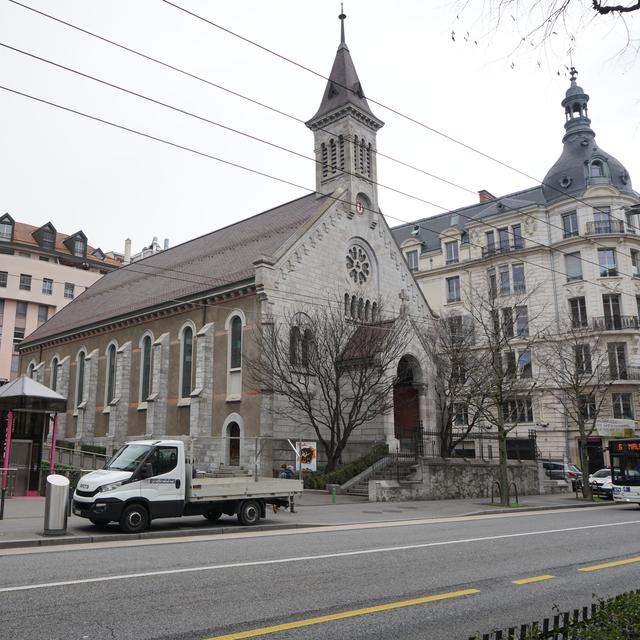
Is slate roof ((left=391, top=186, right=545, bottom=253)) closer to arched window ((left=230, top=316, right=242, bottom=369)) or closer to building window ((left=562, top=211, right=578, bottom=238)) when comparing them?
building window ((left=562, top=211, right=578, bottom=238))

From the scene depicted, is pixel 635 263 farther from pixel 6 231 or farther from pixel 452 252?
pixel 6 231

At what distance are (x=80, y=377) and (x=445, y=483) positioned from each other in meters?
28.0

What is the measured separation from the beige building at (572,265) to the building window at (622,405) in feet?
0.22

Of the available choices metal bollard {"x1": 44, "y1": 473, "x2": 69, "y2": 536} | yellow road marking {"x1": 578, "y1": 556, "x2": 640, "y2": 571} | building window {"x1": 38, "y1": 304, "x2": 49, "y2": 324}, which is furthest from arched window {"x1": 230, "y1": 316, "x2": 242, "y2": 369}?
building window {"x1": 38, "y1": 304, "x2": 49, "y2": 324}

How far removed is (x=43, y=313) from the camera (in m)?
68.1

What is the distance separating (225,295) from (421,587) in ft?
81.3

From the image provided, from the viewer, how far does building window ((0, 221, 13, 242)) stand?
6750cm

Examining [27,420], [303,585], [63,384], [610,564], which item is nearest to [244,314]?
[27,420]

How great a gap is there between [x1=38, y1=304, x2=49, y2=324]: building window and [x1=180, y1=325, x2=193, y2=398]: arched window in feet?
132

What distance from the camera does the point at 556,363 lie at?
4053 cm

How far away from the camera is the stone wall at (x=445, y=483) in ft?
78.3

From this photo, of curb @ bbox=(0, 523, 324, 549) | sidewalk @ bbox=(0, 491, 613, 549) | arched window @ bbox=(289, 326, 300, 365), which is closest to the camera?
curb @ bbox=(0, 523, 324, 549)

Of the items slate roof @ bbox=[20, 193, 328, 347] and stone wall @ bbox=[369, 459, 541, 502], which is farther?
slate roof @ bbox=[20, 193, 328, 347]

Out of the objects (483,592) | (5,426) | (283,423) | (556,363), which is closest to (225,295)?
(283,423)
